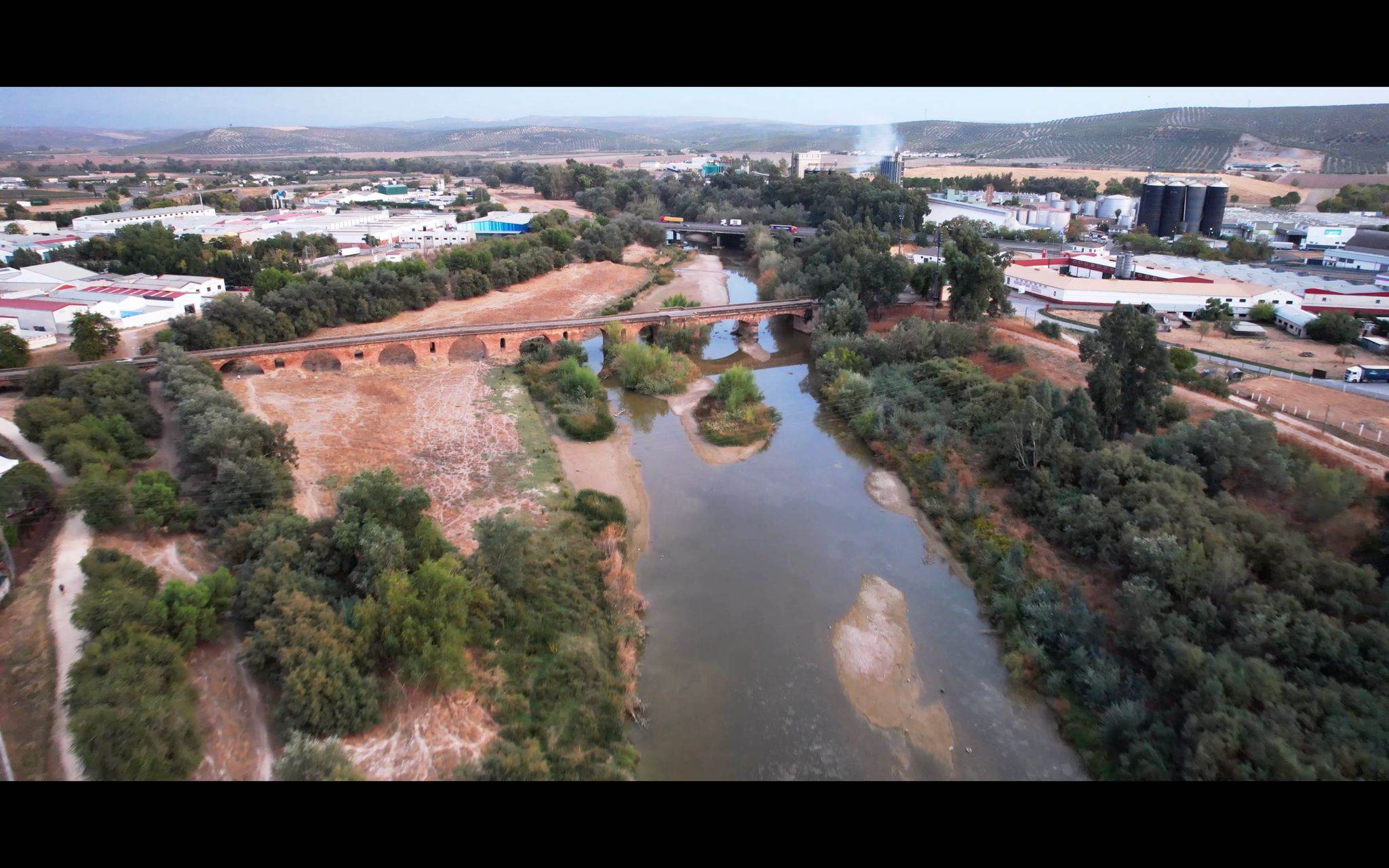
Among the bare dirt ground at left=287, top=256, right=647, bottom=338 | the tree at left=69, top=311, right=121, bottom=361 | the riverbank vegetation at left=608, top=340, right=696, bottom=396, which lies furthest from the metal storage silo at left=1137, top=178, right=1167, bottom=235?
the tree at left=69, top=311, right=121, bottom=361

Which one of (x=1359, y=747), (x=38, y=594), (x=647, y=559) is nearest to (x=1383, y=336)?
(x=1359, y=747)

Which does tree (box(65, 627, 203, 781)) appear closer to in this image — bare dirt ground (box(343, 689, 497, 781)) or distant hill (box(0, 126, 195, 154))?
bare dirt ground (box(343, 689, 497, 781))

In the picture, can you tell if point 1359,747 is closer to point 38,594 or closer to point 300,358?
point 38,594

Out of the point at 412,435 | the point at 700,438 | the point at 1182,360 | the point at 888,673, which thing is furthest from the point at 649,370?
the point at 1182,360

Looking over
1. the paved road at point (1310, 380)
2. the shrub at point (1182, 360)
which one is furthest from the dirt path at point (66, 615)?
the paved road at point (1310, 380)

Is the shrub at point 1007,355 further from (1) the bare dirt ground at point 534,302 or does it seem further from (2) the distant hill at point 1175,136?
(2) the distant hill at point 1175,136

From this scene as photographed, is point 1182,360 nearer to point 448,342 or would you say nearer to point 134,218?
point 448,342
